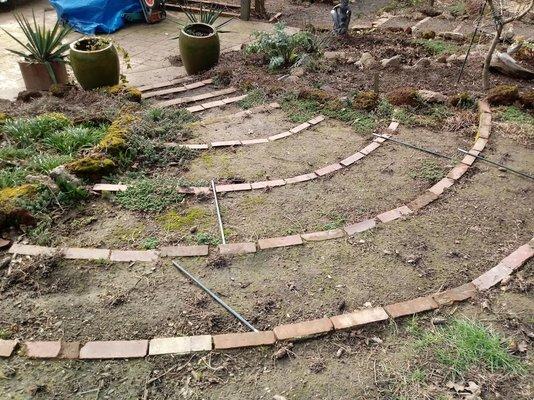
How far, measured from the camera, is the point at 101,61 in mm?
5340

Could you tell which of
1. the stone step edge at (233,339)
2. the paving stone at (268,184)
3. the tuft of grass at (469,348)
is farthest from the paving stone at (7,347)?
the tuft of grass at (469,348)

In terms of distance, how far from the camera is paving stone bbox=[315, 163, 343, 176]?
3.80 m

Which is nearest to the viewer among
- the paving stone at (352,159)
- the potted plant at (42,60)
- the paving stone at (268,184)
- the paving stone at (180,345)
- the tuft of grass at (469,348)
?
the tuft of grass at (469,348)

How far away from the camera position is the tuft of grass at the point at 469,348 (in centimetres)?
223

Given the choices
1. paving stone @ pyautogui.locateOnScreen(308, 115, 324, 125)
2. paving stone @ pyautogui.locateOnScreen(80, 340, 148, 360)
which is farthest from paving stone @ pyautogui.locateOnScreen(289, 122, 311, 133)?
paving stone @ pyautogui.locateOnScreen(80, 340, 148, 360)

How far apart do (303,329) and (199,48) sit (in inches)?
177

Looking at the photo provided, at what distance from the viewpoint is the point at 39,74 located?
569 centimetres

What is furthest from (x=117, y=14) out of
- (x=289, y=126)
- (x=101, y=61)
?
(x=289, y=126)

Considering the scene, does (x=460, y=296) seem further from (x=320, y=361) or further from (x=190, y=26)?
(x=190, y=26)

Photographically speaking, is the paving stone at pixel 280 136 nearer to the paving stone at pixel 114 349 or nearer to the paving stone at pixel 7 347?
the paving stone at pixel 114 349

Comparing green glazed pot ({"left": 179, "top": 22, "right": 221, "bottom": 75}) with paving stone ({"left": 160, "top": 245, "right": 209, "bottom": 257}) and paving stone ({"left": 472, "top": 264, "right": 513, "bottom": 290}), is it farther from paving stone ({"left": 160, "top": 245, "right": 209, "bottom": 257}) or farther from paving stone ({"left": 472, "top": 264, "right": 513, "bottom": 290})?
paving stone ({"left": 472, "top": 264, "right": 513, "bottom": 290})

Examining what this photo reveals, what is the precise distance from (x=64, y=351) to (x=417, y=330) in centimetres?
181

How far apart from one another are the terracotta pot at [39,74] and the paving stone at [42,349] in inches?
169

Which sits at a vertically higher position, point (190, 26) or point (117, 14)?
point (190, 26)
